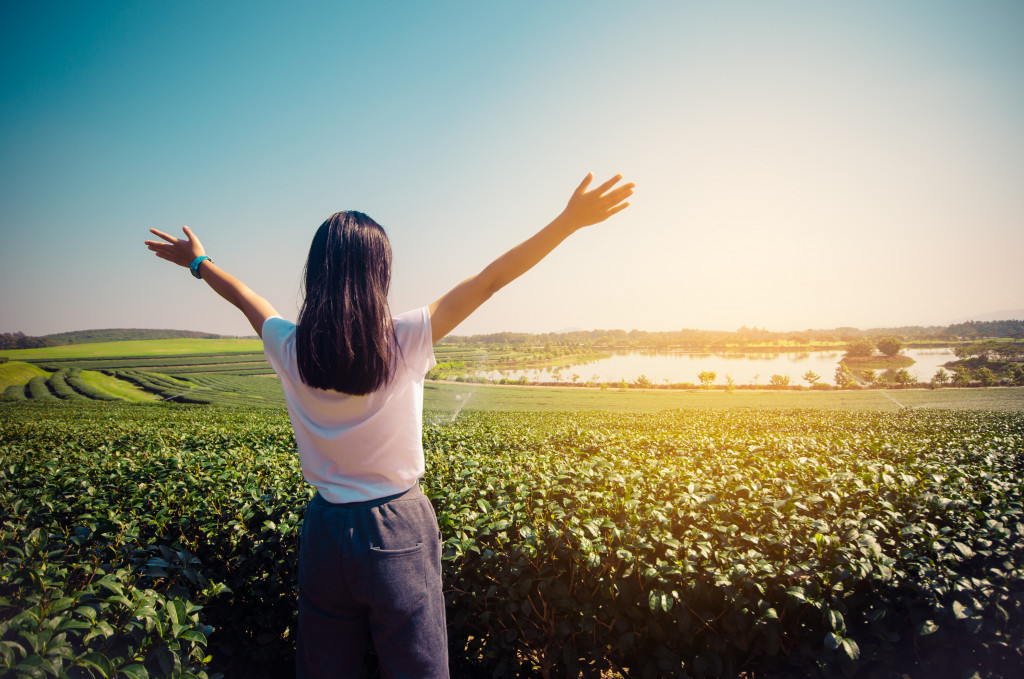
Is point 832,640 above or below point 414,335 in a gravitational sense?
below

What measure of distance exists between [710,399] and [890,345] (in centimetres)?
389

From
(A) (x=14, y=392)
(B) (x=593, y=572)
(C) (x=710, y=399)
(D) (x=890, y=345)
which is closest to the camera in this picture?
(B) (x=593, y=572)

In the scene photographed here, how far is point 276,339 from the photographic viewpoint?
50.9 inches

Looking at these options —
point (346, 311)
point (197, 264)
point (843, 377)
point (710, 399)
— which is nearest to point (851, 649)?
point (346, 311)

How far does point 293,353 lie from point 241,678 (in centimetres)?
231

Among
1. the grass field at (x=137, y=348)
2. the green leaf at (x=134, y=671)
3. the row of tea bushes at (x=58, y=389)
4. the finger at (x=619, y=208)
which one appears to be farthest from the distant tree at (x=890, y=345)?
the row of tea bushes at (x=58, y=389)

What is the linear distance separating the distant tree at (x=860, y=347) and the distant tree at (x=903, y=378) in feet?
2.38

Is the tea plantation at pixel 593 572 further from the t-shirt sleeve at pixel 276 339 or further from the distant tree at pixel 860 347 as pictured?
the distant tree at pixel 860 347

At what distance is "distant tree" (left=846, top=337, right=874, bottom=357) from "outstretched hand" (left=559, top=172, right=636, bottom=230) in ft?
36.3

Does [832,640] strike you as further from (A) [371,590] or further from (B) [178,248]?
(B) [178,248]

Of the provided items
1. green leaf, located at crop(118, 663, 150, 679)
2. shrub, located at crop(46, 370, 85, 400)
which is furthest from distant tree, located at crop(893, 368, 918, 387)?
shrub, located at crop(46, 370, 85, 400)

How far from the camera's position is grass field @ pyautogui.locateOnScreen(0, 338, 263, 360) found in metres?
9.67

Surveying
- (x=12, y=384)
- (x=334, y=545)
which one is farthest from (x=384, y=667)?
(x=12, y=384)

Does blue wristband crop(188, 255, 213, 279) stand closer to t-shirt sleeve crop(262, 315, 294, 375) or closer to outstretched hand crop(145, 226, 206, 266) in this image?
outstretched hand crop(145, 226, 206, 266)
